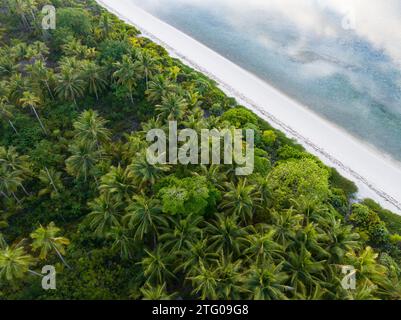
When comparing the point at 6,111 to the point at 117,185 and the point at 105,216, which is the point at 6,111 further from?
the point at 105,216

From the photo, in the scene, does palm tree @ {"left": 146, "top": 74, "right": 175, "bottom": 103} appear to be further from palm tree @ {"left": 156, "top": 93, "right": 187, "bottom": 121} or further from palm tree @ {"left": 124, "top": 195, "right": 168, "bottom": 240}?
palm tree @ {"left": 124, "top": 195, "right": 168, "bottom": 240}

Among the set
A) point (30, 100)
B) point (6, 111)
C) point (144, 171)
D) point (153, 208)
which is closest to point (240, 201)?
point (153, 208)

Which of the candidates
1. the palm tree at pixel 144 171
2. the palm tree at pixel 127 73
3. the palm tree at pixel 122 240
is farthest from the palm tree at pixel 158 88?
the palm tree at pixel 122 240

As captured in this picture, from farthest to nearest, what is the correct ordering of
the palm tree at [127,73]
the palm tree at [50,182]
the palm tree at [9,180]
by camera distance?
1. the palm tree at [127,73]
2. the palm tree at [50,182]
3. the palm tree at [9,180]

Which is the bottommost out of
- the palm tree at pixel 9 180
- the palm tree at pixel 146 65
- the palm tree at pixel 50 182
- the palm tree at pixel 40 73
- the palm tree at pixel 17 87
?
the palm tree at pixel 50 182

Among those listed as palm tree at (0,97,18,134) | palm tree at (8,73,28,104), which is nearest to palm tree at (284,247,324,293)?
palm tree at (0,97,18,134)

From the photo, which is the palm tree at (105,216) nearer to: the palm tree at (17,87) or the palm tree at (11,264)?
the palm tree at (11,264)
